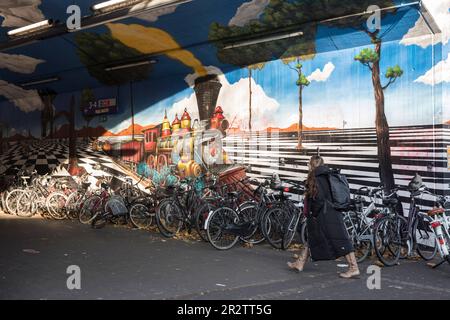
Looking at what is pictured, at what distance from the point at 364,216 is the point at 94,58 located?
7203 mm

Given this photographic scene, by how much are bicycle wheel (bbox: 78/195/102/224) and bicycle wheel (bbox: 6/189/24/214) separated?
2333 millimetres

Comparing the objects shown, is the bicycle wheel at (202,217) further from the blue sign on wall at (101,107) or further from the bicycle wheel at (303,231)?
the blue sign on wall at (101,107)

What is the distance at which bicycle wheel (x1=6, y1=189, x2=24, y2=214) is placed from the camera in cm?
1225

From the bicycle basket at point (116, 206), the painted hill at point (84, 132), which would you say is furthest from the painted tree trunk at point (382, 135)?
the painted hill at point (84, 132)

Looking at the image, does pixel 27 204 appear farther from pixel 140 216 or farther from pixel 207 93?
pixel 207 93

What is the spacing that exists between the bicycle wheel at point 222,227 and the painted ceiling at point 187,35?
3213mm

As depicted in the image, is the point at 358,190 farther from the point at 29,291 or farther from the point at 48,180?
the point at 48,180

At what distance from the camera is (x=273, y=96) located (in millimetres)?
9688

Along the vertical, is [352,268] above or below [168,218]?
below

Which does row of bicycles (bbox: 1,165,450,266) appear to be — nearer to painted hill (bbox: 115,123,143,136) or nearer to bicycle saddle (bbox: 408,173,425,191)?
bicycle saddle (bbox: 408,173,425,191)

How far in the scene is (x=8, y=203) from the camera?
12.3 m

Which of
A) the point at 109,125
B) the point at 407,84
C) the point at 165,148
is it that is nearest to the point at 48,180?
the point at 109,125

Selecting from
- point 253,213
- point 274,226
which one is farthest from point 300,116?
point 274,226

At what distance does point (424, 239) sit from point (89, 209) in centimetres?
658
